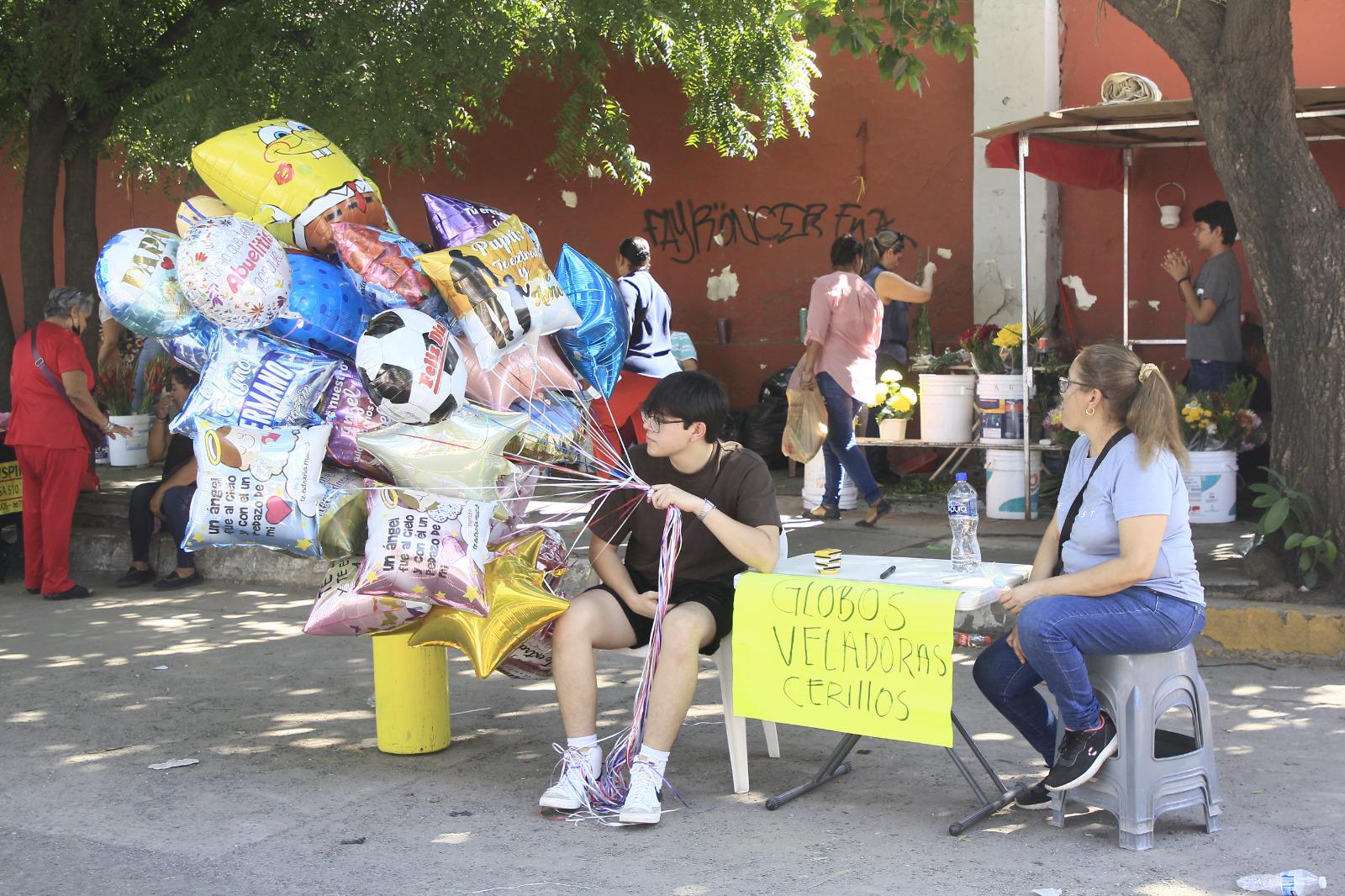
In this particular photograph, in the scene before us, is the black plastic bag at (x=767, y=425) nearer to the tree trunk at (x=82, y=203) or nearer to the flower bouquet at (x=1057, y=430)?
the flower bouquet at (x=1057, y=430)

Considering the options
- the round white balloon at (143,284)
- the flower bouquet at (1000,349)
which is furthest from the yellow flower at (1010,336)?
the round white balloon at (143,284)

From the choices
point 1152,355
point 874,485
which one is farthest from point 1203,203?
point 874,485

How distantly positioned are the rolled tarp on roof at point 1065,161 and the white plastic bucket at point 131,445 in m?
7.38

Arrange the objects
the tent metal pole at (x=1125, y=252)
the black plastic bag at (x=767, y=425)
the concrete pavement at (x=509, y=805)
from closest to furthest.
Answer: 1. the concrete pavement at (x=509, y=805)
2. the tent metal pole at (x=1125, y=252)
3. the black plastic bag at (x=767, y=425)

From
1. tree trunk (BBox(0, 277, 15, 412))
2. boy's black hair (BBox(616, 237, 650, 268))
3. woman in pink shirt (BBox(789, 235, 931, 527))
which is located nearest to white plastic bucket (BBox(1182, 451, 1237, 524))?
woman in pink shirt (BBox(789, 235, 931, 527))

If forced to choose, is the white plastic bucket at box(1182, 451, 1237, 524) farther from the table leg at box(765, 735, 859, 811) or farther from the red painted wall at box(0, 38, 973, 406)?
the table leg at box(765, 735, 859, 811)

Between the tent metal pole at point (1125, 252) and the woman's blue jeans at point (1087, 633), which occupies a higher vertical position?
the tent metal pole at point (1125, 252)

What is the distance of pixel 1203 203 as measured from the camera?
8914 mm

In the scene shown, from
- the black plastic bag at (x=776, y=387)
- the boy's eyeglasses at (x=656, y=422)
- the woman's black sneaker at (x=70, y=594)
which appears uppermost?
the black plastic bag at (x=776, y=387)

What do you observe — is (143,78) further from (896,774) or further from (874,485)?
(896,774)

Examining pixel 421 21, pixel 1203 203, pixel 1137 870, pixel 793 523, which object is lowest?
pixel 1137 870

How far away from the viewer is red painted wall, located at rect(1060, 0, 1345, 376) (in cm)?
847

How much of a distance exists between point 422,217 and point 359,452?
8916 mm

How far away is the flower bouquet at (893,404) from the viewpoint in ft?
28.3
